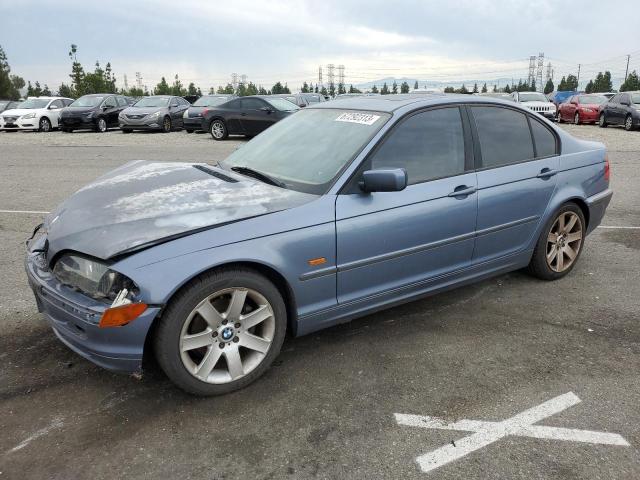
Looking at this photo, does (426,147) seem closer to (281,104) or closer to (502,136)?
(502,136)

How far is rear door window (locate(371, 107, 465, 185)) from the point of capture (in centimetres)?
351

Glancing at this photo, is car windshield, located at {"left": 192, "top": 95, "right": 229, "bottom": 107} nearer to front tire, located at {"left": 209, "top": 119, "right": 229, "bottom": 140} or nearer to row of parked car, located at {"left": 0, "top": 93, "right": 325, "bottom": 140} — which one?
row of parked car, located at {"left": 0, "top": 93, "right": 325, "bottom": 140}

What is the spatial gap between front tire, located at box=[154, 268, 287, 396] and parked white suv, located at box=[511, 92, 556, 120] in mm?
21038

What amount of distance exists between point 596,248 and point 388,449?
13.4 feet

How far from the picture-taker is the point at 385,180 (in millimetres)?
3141

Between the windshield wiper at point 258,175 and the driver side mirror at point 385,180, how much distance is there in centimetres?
54

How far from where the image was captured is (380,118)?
11.8 ft

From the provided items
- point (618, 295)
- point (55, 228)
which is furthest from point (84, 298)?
point (618, 295)

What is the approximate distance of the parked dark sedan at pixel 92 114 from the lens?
2039 cm

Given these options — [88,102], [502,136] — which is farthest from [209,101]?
[502,136]

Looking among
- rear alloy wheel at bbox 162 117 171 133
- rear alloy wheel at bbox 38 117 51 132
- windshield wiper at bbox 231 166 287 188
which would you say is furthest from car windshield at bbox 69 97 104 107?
windshield wiper at bbox 231 166 287 188

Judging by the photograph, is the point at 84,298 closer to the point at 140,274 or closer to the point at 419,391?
the point at 140,274

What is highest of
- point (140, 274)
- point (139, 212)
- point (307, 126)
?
point (307, 126)

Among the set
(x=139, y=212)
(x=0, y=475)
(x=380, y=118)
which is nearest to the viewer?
(x=0, y=475)
